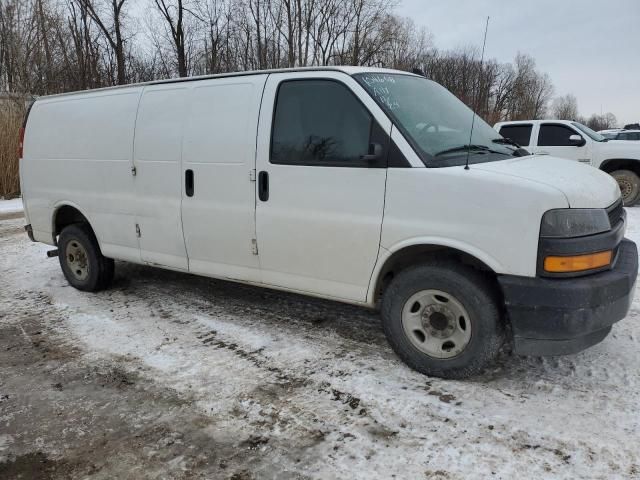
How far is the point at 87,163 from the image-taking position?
5.14 metres

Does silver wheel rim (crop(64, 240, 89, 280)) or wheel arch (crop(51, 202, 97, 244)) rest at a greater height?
wheel arch (crop(51, 202, 97, 244))

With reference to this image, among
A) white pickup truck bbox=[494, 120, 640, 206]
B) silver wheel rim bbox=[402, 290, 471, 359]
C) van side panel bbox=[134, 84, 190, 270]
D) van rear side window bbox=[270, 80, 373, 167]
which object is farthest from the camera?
white pickup truck bbox=[494, 120, 640, 206]

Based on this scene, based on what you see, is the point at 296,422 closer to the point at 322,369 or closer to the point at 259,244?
the point at 322,369

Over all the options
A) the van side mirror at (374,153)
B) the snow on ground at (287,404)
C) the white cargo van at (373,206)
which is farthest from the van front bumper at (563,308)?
the van side mirror at (374,153)

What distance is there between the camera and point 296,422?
2.97 metres

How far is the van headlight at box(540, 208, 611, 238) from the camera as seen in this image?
9.50 ft

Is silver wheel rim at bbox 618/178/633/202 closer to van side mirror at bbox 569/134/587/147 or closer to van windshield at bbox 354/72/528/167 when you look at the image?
van side mirror at bbox 569/134/587/147

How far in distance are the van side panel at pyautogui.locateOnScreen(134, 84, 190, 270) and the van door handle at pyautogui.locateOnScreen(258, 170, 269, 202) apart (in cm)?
90

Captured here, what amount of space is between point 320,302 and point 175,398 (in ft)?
6.53

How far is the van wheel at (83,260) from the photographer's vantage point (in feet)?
17.7

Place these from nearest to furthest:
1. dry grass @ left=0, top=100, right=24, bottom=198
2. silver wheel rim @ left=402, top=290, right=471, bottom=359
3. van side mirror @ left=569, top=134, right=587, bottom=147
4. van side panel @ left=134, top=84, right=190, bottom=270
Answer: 1. silver wheel rim @ left=402, top=290, right=471, bottom=359
2. van side panel @ left=134, top=84, right=190, bottom=270
3. van side mirror @ left=569, top=134, right=587, bottom=147
4. dry grass @ left=0, top=100, right=24, bottom=198

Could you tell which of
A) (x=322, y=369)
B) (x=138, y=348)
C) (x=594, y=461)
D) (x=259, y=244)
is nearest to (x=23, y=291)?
(x=138, y=348)

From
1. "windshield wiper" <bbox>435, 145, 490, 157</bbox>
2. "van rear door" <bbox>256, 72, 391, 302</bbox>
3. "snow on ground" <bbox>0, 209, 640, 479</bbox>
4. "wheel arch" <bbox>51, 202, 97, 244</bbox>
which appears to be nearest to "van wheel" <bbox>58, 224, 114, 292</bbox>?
"wheel arch" <bbox>51, 202, 97, 244</bbox>

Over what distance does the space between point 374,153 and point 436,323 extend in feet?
4.00
